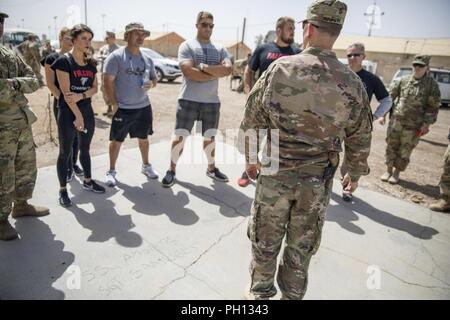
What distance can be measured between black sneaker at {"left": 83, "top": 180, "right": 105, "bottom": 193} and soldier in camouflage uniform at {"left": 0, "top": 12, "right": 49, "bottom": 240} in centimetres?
71

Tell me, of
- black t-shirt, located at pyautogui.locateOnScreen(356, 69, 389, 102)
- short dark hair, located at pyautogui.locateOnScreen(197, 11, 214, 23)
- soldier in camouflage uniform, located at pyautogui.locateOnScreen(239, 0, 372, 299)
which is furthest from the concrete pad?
short dark hair, located at pyautogui.locateOnScreen(197, 11, 214, 23)

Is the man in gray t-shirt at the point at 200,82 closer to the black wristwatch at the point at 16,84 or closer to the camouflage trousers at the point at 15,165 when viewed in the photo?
the camouflage trousers at the point at 15,165

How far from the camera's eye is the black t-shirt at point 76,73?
2733 millimetres

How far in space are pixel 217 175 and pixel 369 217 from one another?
184 cm

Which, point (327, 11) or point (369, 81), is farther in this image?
point (369, 81)

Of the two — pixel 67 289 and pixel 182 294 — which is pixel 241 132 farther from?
pixel 67 289

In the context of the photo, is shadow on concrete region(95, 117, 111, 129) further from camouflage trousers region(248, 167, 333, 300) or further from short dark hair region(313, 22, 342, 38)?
short dark hair region(313, 22, 342, 38)

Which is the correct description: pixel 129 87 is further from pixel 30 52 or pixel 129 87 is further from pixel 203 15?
pixel 30 52

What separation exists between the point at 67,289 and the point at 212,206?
1.59 m

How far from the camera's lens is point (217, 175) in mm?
3912

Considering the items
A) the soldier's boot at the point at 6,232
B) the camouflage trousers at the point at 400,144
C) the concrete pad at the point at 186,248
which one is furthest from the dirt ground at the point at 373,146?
the soldier's boot at the point at 6,232

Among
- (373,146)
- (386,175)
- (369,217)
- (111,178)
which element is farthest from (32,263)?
(373,146)

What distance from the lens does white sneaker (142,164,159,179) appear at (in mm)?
3795
